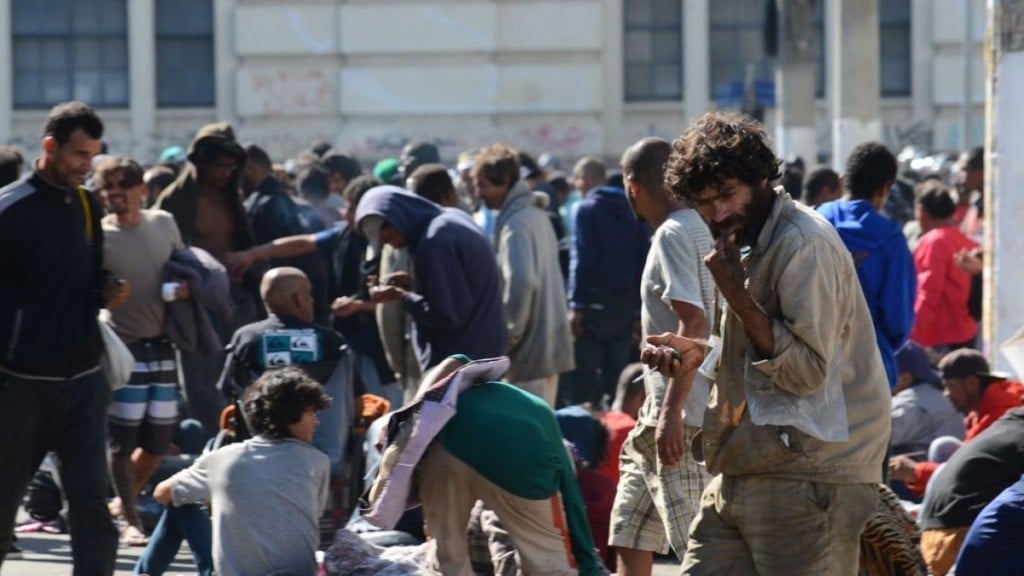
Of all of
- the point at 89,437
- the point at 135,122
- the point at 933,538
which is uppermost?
the point at 135,122

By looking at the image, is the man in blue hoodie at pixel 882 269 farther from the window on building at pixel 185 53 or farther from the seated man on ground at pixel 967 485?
the window on building at pixel 185 53

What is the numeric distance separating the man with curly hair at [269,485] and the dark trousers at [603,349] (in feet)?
14.7

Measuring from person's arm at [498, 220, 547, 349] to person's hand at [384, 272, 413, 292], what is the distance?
1.09m

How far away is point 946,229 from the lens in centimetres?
1169

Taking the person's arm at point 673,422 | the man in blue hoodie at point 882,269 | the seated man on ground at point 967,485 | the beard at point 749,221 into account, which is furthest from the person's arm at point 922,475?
the beard at point 749,221

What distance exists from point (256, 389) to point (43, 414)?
2.60 ft

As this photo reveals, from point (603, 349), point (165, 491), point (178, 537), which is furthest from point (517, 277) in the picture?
point (165, 491)

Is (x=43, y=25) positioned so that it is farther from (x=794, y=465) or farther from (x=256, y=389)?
(x=794, y=465)

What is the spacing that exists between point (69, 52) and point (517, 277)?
17360 mm

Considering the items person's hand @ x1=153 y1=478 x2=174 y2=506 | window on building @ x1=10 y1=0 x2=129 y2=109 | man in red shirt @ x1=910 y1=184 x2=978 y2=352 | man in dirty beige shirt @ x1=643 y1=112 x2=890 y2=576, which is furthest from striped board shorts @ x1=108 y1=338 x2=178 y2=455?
window on building @ x1=10 y1=0 x2=129 y2=109

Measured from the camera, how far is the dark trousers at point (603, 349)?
38.3ft

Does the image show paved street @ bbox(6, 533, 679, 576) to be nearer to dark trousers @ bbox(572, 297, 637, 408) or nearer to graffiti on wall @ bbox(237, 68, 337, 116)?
dark trousers @ bbox(572, 297, 637, 408)

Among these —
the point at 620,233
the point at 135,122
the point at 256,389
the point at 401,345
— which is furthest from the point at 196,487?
the point at 135,122

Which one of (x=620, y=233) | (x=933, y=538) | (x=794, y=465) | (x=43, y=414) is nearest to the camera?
(x=794, y=465)
